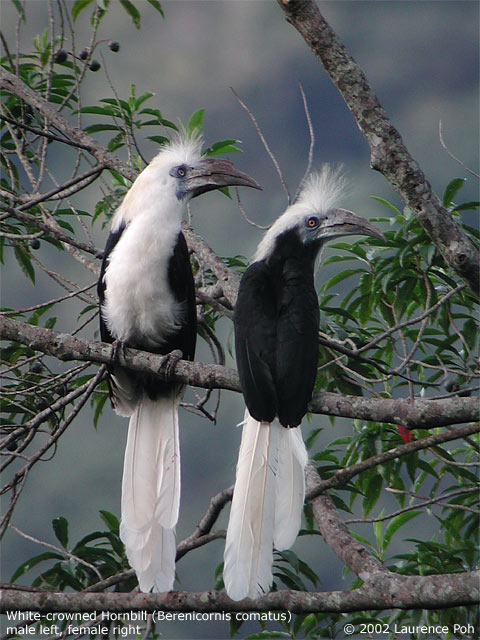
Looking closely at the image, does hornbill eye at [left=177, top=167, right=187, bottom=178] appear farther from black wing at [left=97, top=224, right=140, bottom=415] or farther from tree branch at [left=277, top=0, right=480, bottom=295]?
tree branch at [left=277, top=0, right=480, bottom=295]

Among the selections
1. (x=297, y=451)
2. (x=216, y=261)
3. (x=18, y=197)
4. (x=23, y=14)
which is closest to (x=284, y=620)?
(x=297, y=451)

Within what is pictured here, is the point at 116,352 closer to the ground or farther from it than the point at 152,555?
farther from it

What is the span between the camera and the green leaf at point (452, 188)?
2701mm

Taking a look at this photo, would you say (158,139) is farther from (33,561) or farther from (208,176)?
(33,561)

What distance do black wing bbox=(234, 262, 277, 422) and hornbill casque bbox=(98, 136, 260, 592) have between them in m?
0.45

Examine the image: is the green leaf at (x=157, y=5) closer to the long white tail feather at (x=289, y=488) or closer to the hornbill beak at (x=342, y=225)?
the hornbill beak at (x=342, y=225)

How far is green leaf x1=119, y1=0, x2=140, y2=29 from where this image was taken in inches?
118

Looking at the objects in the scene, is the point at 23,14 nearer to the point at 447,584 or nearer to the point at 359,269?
the point at 359,269

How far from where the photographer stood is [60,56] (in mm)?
3441

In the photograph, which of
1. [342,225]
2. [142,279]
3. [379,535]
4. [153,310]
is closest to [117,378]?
[153,310]

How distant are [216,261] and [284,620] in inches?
56.1

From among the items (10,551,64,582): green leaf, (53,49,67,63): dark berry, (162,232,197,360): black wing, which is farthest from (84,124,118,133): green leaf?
(10,551,64,582): green leaf

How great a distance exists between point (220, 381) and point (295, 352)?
26 centimetres

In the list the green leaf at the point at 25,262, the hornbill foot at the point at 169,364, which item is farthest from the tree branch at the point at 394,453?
the green leaf at the point at 25,262
